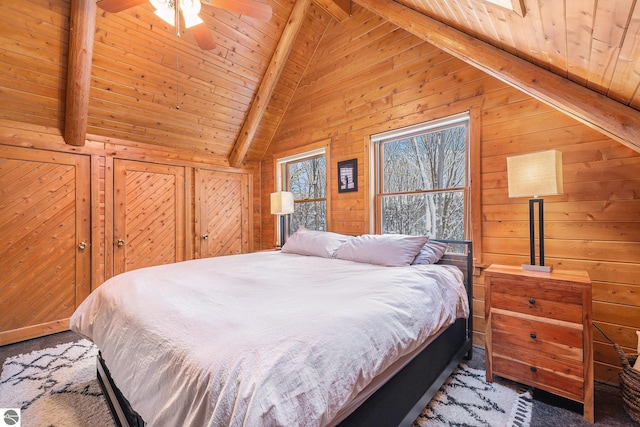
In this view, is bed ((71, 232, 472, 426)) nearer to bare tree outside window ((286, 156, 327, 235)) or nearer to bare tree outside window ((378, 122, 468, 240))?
bare tree outside window ((378, 122, 468, 240))

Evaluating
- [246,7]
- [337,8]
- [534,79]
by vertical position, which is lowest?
[534,79]

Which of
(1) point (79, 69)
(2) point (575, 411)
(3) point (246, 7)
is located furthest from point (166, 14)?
(2) point (575, 411)

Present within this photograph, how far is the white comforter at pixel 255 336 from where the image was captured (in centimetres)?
83

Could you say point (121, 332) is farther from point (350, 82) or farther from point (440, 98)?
point (350, 82)

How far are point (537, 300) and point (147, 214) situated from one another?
14.0ft

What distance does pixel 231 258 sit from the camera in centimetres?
278

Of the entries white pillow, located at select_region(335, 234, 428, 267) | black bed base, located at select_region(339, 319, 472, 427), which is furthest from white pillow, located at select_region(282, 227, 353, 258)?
black bed base, located at select_region(339, 319, 472, 427)

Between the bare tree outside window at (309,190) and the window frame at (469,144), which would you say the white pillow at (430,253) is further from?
the bare tree outside window at (309,190)

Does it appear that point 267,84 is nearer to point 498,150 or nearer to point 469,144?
point 469,144

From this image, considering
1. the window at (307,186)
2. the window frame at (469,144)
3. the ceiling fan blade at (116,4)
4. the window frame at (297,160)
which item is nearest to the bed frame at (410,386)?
the window frame at (469,144)

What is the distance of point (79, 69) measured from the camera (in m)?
2.69

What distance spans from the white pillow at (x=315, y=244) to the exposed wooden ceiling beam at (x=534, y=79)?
187cm

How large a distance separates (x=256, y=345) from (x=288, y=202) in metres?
3.06

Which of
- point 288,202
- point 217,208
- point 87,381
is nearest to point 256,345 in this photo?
point 87,381
